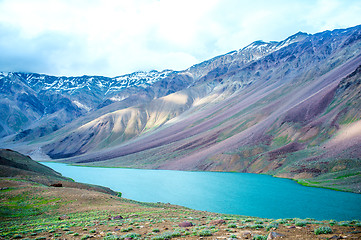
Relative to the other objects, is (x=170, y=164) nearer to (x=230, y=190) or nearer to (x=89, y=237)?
(x=230, y=190)

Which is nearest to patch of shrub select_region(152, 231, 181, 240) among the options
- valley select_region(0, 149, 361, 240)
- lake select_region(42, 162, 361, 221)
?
valley select_region(0, 149, 361, 240)

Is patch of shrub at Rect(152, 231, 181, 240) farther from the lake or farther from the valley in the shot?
the lake

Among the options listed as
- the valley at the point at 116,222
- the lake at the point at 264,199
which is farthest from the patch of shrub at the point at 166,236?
the lake at the point at 264,199

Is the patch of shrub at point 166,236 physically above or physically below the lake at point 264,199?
above

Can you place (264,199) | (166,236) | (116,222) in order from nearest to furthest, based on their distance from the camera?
(166,236), (116,222), (264,199)

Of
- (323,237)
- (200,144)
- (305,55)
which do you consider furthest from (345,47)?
(323,237)

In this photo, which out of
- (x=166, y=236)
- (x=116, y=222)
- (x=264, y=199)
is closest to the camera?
(x=166, y=236)

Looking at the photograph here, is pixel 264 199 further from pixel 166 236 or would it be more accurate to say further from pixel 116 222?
pixel 166 236

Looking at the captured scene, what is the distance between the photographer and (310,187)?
169 feet

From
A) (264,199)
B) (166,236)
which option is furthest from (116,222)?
(264,199)

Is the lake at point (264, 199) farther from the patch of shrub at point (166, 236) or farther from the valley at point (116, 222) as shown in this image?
the patch of shrub at point (166, 236)

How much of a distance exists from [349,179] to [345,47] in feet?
470

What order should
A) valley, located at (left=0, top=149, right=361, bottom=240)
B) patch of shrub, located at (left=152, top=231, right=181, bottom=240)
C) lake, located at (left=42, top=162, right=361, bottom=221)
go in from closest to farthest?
patch of shrub, located at (left=152, top=231, right=181, bottom=240) → valley, located at (left=0, top=149, right=361, bottom=240) → lake, located at (left=42, top=162, right=361, bottom=221)

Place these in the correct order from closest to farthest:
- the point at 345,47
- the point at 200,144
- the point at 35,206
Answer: the point at 35,206
the point at 200,144
the point at 345,47
